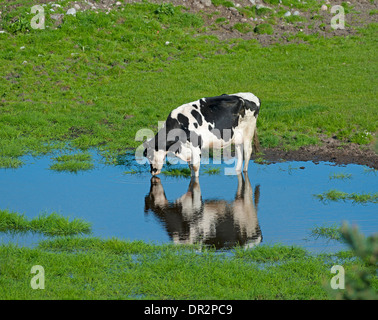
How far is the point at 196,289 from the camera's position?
7816 mm

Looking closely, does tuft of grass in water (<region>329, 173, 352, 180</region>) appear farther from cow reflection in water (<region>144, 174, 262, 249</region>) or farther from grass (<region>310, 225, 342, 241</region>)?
grass (<region>310, 225, 342, 241</region>)

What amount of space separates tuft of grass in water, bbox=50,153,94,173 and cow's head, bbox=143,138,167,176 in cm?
150

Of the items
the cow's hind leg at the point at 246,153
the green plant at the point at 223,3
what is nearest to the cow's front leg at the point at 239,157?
the cow's hind leg at the point at 246,153

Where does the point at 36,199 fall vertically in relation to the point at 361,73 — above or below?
below

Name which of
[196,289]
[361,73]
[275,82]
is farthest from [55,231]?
[361,73]

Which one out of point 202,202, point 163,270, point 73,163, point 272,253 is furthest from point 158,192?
point 163,270

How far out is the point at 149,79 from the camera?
20.8 metres

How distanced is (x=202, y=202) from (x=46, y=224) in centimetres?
306

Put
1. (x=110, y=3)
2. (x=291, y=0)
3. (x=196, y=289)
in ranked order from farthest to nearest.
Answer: (x=291, y=0) < (x=110, y=3) < (x=196, y=289)

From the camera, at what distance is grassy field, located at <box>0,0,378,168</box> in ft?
53.0

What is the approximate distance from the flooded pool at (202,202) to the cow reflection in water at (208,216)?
0.02 meters

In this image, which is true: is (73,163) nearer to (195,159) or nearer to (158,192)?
(158,192)
